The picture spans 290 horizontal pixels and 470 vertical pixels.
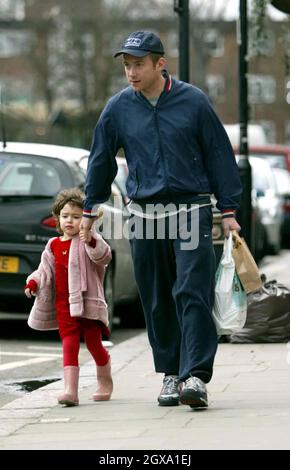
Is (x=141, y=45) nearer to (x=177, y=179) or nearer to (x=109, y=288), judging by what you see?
(x=177, y=179)

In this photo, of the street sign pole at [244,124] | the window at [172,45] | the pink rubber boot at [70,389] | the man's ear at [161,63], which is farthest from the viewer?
the window at [172,45]

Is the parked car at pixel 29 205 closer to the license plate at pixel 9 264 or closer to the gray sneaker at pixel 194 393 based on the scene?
the license plate at pixel 9 264

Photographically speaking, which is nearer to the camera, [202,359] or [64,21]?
[202,359]

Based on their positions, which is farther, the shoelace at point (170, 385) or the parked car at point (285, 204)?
the parked car at point (285, 204)

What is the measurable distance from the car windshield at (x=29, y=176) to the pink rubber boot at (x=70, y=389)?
14.3ft

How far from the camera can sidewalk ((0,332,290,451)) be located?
6199 mm

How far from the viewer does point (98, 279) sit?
8.10 meters

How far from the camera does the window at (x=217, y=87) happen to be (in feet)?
356

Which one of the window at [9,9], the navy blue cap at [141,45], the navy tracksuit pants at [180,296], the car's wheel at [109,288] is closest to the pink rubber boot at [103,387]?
the navy tracksuit pants at [180,296]

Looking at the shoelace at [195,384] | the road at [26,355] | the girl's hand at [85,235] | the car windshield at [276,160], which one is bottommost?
the car windshield at [276,160]

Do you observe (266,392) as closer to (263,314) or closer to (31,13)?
(263,314)

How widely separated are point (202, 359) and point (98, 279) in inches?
38.6

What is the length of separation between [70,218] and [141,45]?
1133 millimetres

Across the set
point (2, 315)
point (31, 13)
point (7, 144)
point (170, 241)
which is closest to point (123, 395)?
point (170, 241)
